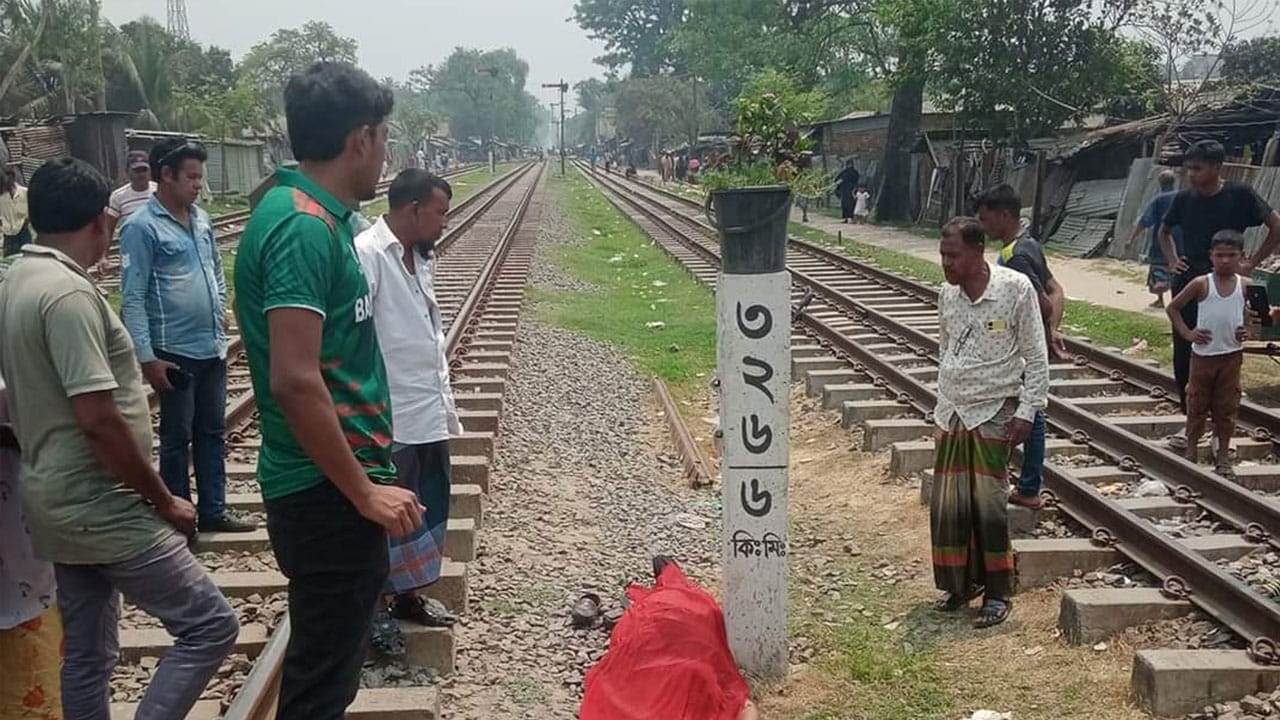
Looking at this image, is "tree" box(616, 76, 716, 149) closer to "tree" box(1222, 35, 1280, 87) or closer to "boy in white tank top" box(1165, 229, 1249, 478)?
"tree" box(1222, 35, 1280, 87)

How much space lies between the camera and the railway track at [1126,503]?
424cm

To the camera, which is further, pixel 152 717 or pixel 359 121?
pixel 152 717

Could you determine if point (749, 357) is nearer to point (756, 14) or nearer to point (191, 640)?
point (191, 640)

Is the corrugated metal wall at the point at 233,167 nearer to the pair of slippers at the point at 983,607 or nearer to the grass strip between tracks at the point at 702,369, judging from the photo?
the grass strip between tracks at the point at 702,369

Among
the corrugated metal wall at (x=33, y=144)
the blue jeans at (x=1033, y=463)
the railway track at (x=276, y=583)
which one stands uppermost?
the corrugated metal wall at (x=33, y=144)

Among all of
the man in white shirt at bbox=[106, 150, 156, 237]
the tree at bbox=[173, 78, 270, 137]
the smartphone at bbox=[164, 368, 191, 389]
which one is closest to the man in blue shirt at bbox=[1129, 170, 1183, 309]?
the man in white shirt at bbox=[106, 150, 156, 237]

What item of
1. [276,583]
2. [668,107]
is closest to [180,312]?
[276,583]

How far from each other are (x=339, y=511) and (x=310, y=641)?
1.15 ft

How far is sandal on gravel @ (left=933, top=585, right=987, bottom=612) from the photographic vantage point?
199 inches

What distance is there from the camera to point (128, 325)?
484 centimetres

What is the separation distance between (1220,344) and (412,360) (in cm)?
470

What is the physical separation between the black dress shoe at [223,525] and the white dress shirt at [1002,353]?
345cm

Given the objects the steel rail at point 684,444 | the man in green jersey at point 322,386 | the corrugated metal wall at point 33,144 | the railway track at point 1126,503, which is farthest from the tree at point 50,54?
the man in green jersey at point 322,386

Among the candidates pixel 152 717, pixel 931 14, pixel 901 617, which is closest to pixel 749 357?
pixel 901 617
